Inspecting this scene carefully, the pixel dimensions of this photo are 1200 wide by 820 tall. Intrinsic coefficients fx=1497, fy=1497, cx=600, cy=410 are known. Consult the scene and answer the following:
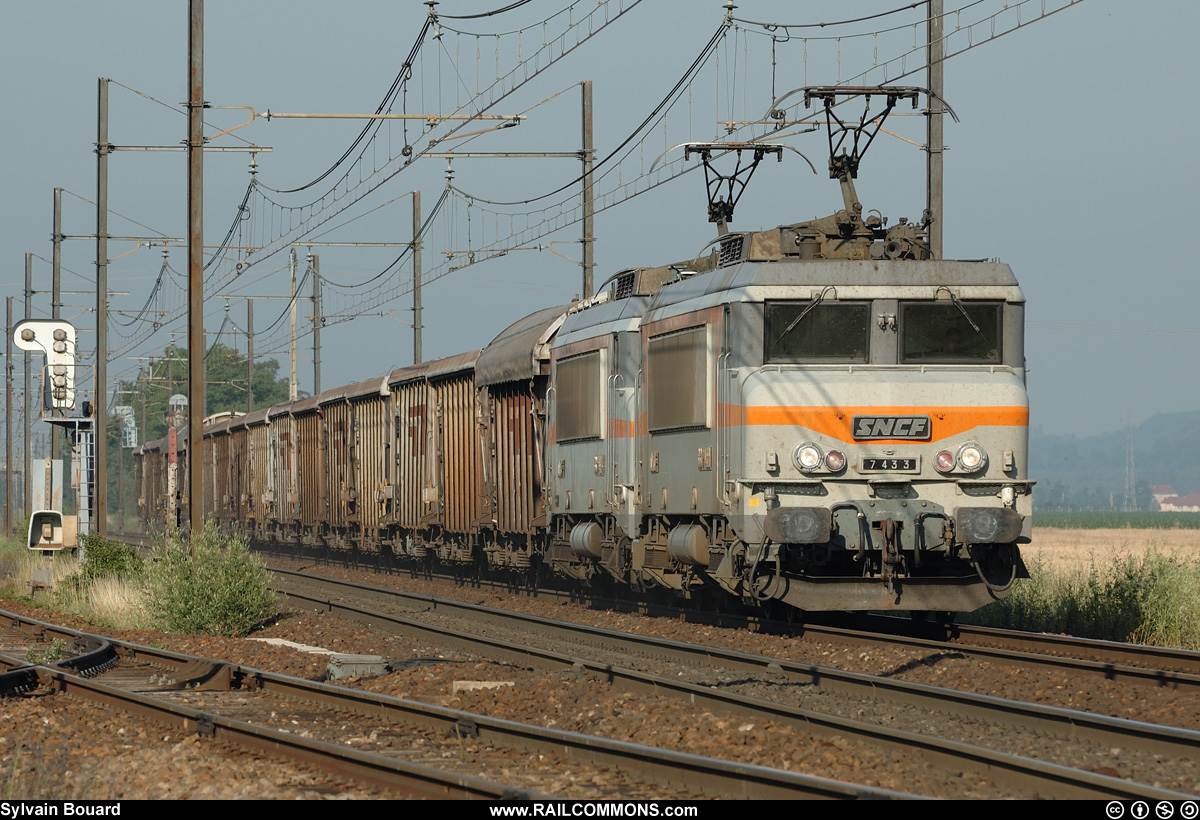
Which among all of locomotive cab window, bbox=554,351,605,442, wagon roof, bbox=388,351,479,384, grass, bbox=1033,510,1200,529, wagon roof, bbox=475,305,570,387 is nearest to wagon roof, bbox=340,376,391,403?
wagon roof, bbox=388,351,479,384

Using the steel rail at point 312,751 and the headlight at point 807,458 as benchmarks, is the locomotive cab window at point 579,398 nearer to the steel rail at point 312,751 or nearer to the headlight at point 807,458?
the headlight at point 807,458

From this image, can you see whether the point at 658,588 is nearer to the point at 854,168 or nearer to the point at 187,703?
the point at 854,168

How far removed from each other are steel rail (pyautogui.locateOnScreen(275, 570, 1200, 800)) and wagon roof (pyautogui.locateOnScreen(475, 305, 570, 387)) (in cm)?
574

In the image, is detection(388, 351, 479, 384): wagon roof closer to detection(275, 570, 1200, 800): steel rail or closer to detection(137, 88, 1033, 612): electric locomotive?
detection(137, 88, 1033, 612): electric locomotive

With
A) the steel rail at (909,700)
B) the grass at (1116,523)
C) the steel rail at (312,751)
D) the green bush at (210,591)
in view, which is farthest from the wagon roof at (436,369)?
the grass at (1116,523)

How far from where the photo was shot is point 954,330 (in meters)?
14.9

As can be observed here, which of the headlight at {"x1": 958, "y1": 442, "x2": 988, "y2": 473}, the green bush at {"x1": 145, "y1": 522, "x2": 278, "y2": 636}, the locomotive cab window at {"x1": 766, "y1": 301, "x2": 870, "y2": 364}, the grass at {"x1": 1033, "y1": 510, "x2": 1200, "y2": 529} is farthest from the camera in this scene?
the grass at {"x1": 1033, "y1": 510, "x2": 1200, "y2": 529}

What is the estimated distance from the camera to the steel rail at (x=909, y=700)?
7680mm

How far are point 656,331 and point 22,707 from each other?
26.4 feet

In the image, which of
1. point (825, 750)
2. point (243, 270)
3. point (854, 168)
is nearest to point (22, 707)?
point (825, 750)

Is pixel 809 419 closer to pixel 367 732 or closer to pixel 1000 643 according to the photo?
pixel 1000 643

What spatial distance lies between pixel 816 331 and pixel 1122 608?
16.8ft

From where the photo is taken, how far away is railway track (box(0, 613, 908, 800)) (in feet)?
25.3

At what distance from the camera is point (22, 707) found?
37.6ft
